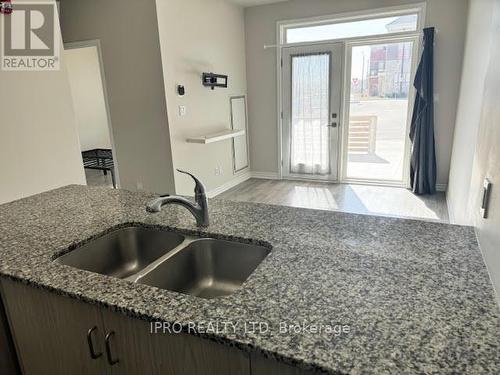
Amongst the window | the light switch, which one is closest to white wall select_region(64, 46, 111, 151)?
the window

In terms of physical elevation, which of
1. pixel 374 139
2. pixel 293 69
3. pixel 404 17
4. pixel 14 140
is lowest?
pixel 374 139

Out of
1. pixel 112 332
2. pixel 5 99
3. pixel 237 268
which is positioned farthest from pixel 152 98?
pixel 112 332

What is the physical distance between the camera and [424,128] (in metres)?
4.39

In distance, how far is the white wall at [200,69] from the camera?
3859 mm

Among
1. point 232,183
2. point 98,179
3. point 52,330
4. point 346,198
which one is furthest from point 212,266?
point 98,179

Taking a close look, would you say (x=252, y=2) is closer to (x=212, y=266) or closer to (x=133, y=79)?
(x=133, y=79)

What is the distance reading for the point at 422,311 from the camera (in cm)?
80

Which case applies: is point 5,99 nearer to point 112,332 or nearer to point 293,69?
point 112,332

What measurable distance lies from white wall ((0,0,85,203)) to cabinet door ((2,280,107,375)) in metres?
1.67

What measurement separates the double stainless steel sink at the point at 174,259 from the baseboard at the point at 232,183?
3.18 m

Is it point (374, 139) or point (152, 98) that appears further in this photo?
point (374, 139)

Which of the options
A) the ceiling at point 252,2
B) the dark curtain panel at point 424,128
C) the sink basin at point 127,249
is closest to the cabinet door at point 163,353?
the sink basin at point 127,249

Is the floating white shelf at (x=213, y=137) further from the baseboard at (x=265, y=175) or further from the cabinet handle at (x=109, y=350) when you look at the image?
the cabinet handle at (x=109, y=350)

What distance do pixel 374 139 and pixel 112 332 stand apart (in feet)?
15.9
